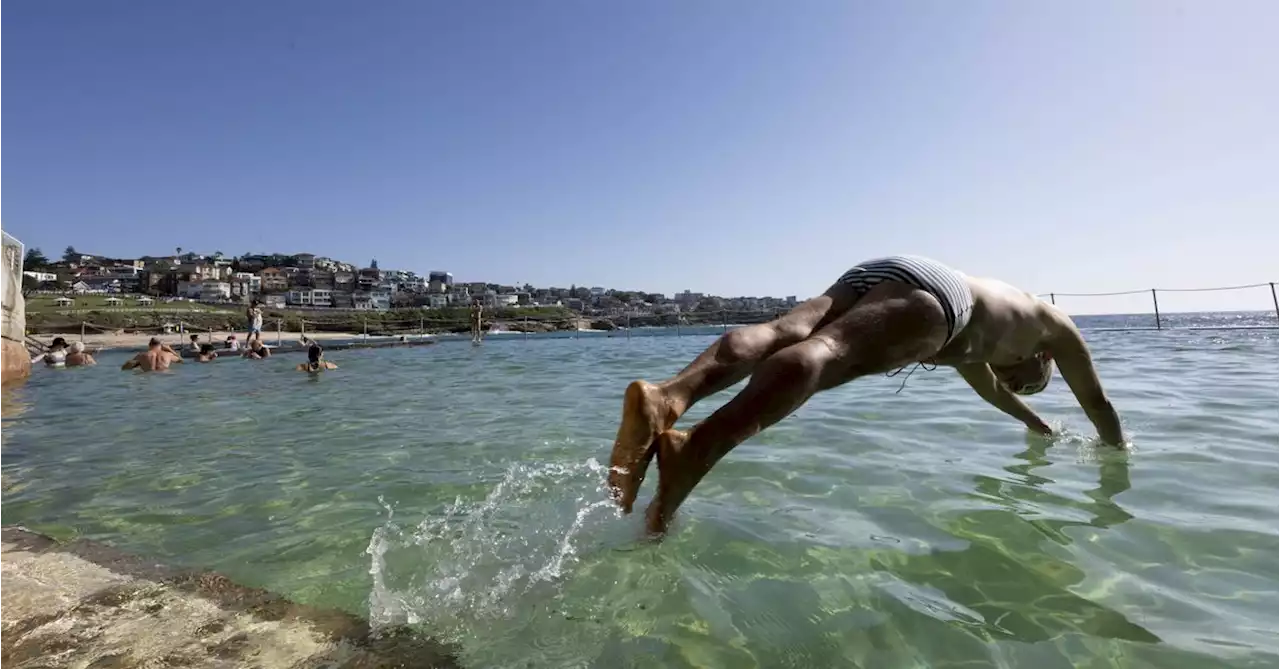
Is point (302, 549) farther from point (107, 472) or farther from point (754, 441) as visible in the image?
point (754, 441)

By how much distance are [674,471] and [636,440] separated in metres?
0.21

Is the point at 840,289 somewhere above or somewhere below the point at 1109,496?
above

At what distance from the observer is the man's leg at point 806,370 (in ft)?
6.61

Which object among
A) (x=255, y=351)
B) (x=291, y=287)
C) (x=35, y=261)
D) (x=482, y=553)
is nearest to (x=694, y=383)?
(x=482, y=553)

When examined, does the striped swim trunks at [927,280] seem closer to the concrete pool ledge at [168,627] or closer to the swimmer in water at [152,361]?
the concrete pool ledge at [168,627]

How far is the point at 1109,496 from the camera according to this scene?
311cm

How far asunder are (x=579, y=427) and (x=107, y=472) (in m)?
3.43

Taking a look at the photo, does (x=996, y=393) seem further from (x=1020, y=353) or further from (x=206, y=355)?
(x=206, y=355)

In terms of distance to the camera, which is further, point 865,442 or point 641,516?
point 865,442

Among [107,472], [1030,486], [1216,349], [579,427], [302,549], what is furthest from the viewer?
[1216,349]

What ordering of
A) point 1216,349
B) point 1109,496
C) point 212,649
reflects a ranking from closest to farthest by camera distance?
point 212,649 → point 1109,496 → point 1216,349

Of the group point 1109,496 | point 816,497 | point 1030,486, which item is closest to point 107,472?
point 816,497

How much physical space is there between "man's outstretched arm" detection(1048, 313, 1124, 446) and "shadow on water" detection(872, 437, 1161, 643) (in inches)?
19.5

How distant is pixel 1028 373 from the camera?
3.69 m
